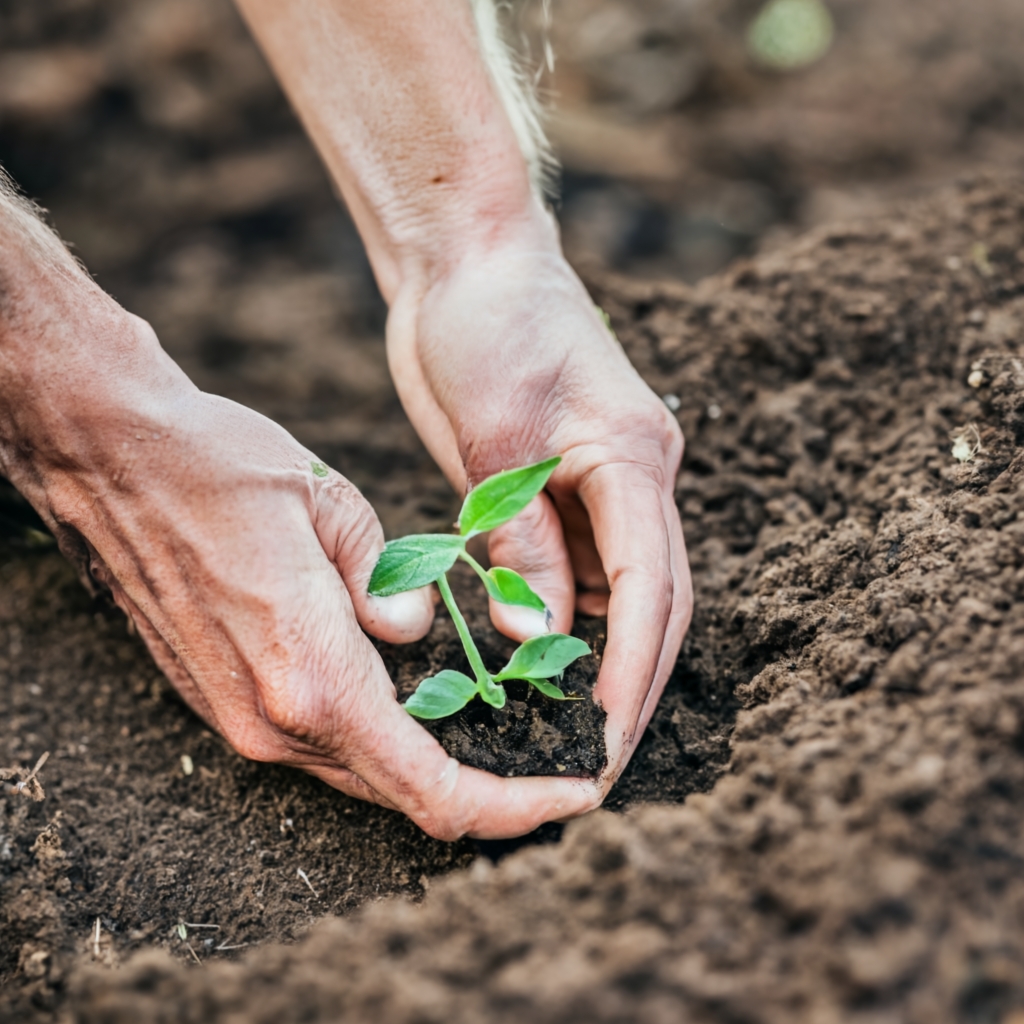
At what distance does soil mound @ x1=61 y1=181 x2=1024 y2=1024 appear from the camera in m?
0.78

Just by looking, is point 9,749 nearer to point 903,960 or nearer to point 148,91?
point 903,960

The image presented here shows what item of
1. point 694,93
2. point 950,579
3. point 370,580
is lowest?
point 694,93

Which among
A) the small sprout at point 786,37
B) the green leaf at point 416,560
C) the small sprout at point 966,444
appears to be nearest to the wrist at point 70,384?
the green leaf at point 416,560

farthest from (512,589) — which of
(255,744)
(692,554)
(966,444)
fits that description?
(966,444)

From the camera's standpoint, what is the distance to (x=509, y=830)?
3.75 ft

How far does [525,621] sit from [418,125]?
3.24 feet

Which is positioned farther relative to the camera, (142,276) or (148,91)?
(148,91)

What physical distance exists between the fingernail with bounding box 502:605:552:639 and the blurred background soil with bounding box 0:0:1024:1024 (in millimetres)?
183

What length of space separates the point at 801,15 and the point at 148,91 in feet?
9.96

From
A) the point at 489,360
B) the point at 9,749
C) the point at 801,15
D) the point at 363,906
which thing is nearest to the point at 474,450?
the point at 489,360

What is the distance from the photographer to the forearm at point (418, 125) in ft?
5.30

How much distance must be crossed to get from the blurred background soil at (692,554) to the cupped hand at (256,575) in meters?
0.17

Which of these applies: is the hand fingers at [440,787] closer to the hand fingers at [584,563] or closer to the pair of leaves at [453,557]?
the pair of leaves at [453,557]

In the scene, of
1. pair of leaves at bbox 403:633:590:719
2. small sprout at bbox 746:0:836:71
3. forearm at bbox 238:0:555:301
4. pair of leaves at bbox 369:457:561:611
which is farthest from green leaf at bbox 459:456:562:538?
small sprout at bbox 746:0:836:71
